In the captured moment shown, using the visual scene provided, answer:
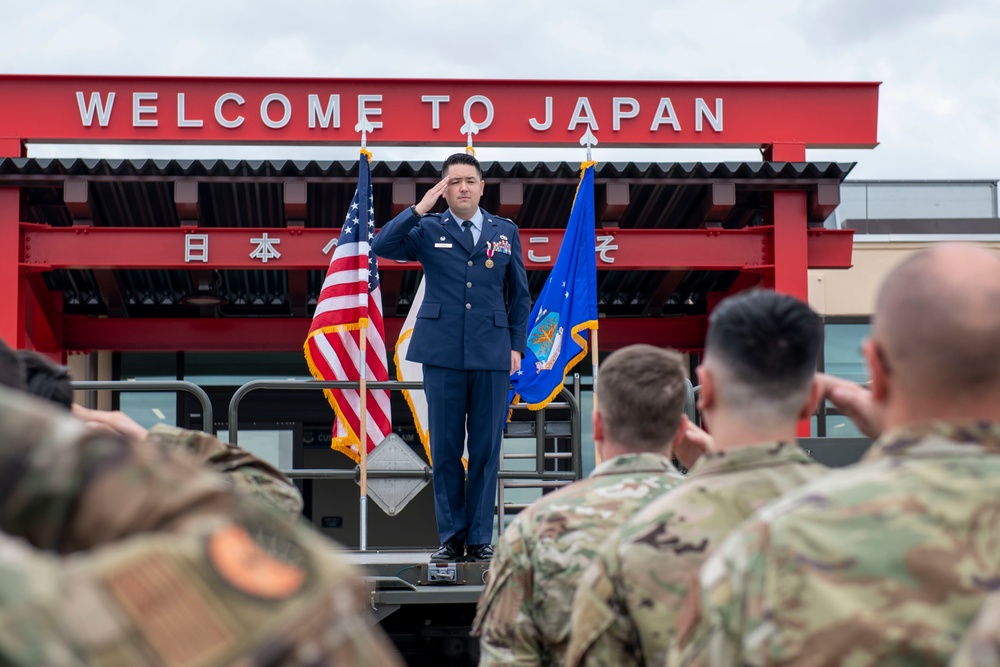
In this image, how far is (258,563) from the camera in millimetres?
755

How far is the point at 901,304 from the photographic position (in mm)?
1323

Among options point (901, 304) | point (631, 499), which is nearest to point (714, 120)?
point (631, 499)

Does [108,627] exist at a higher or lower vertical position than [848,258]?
lower

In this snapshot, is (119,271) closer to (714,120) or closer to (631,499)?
(714,120)

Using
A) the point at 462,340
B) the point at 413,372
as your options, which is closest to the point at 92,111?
the point at 413,372

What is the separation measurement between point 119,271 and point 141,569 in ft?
29.4

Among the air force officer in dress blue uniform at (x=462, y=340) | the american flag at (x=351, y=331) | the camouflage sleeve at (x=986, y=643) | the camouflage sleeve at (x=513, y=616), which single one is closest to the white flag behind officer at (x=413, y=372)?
the american flag at (x=351, y=331)

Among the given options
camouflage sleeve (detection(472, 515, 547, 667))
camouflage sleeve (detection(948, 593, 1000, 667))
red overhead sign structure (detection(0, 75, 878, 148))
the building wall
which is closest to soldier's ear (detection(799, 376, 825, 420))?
camouflage sleeve (detection(472, 515, 547, 667))

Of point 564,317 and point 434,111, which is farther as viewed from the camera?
point 434,111

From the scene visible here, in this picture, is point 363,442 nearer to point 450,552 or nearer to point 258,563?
point 450,552

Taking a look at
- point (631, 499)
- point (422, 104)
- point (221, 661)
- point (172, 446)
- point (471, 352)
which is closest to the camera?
point (221, 661)

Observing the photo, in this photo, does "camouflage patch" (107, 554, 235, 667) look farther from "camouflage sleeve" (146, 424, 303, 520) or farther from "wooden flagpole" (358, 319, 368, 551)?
"wooden flagpole" (358, 319, 368, 551)

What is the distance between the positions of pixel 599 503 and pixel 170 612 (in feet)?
5.64

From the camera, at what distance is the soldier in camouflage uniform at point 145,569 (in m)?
0.71
